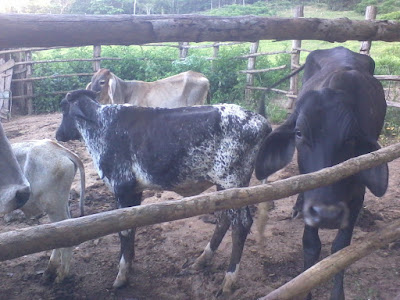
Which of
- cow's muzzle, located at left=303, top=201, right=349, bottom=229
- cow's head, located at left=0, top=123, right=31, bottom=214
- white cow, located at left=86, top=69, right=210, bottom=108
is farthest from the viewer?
white cow, located at left=86, top=69, right=210, bottom=108

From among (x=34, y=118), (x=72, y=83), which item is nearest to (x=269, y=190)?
(x=34, y=118)

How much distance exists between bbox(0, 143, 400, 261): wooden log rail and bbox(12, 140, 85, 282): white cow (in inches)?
97.8

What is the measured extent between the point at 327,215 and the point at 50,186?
2.58 meters

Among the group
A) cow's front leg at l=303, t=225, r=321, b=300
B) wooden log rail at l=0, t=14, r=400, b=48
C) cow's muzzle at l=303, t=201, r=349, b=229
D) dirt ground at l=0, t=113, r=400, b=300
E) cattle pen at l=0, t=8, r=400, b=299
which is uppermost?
wooden log rail at l=0, t=14, r=400, b=48

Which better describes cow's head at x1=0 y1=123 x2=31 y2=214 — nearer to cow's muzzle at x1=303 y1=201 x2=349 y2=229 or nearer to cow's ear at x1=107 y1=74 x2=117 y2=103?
cow's muzzle at x1=303 y1=201 x2=349 y2=229

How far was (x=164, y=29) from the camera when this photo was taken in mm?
3055

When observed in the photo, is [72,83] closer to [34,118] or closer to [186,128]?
[34,118]

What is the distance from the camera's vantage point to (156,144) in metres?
4.00

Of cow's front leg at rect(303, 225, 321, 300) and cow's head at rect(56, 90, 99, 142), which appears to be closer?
cow's front leg at rect(303, 225, 321, 300)

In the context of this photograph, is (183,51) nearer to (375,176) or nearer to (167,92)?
(167,92)

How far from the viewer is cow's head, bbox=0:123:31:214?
10.1 ft

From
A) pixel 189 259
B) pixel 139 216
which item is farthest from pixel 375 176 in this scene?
pixel 189 259

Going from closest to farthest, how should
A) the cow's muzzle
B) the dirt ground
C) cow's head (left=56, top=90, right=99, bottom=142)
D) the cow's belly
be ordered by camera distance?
the cow's muzzle
the dirt ground
the cow's belly
cow's head (left=56, top=90, right=99, bottom=142)

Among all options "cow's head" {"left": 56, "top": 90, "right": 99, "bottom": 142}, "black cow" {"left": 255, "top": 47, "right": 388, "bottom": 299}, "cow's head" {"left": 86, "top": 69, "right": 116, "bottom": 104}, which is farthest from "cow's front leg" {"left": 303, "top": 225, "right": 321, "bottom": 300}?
"cow's head" {"left": 86, "top": 69, "right": 116, "bottom": 104}
